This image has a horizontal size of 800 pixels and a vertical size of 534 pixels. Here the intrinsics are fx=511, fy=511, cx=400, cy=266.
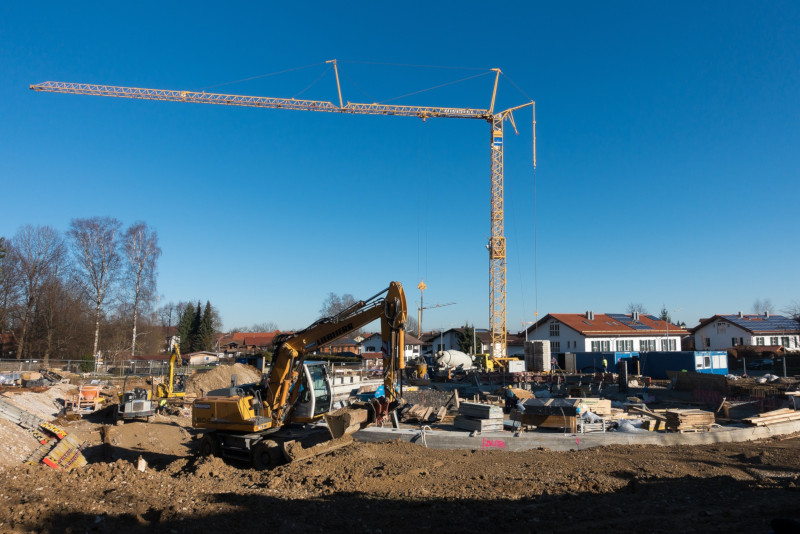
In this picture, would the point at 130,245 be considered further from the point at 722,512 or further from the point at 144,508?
the point at 722,512

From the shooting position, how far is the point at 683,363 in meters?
36.5

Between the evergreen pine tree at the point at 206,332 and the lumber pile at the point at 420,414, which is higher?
the evergreen pine tree at the point at 206,332

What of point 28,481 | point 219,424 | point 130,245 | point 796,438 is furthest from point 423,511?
point 130,245

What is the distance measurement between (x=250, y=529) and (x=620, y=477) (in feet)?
24.6

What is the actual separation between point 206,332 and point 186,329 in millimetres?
7859

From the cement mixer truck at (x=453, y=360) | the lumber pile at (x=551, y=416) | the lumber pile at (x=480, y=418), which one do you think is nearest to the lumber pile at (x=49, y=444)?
the lumber pile at (x=480, y=418)

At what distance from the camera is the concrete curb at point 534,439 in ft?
44.5

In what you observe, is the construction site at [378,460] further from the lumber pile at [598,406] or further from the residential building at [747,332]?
the residential building at [747,332]

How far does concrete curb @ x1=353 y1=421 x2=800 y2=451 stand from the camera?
13.6 m

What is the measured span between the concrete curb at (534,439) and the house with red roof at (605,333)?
38263mm

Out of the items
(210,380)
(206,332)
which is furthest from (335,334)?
(206,332)

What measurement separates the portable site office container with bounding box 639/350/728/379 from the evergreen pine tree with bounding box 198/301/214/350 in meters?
63.0

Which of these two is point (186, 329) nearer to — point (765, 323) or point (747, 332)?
point (747, 332)

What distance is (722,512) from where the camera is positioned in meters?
7.99
